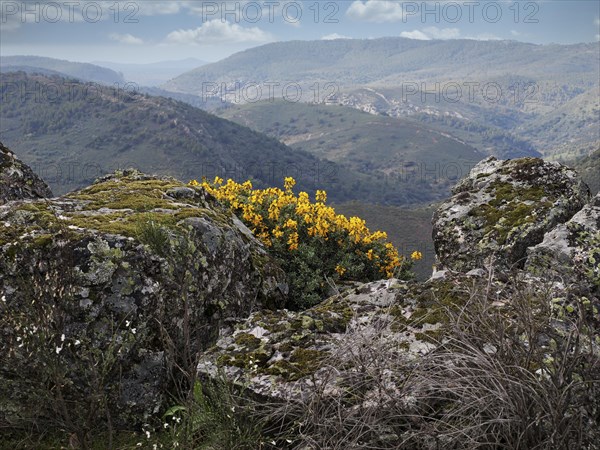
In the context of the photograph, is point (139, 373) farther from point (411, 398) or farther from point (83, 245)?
point (411, 398)

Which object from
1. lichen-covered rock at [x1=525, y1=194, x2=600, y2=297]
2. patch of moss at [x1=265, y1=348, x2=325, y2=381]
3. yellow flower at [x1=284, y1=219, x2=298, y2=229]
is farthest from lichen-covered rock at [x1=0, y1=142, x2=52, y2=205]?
lichen-covered rock at [x1=525, y1=194, x2=600, y2=297]

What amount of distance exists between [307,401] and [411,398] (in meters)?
0.85

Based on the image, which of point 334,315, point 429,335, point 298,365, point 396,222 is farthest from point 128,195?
point 396,222

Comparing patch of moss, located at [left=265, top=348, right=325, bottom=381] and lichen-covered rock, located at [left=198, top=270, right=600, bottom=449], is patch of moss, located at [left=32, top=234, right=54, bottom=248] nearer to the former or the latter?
lichen-covered rock, located at [left=198, top=270, right=600, bottom=449]

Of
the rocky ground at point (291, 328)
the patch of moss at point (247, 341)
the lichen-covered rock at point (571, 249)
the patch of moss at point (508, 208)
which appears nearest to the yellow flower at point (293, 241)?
the rocky ground at point (291, 328)

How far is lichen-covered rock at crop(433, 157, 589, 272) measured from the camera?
8383mm

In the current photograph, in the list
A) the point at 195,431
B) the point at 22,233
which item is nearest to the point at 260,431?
the point at 195,431

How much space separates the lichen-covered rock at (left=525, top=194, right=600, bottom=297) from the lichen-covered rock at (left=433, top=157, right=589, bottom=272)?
5.96 feet

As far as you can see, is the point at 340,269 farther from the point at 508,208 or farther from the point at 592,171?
the point at 592,171

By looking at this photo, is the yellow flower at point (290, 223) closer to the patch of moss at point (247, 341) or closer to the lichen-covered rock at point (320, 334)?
the lichen-covered rock at point (320, 334)

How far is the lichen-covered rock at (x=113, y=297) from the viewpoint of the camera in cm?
474

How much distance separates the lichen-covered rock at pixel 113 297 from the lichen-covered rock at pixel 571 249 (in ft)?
12.5

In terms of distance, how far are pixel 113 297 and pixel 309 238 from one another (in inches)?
249

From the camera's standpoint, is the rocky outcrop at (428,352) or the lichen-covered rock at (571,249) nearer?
the rocky outcrop at (428,352)
